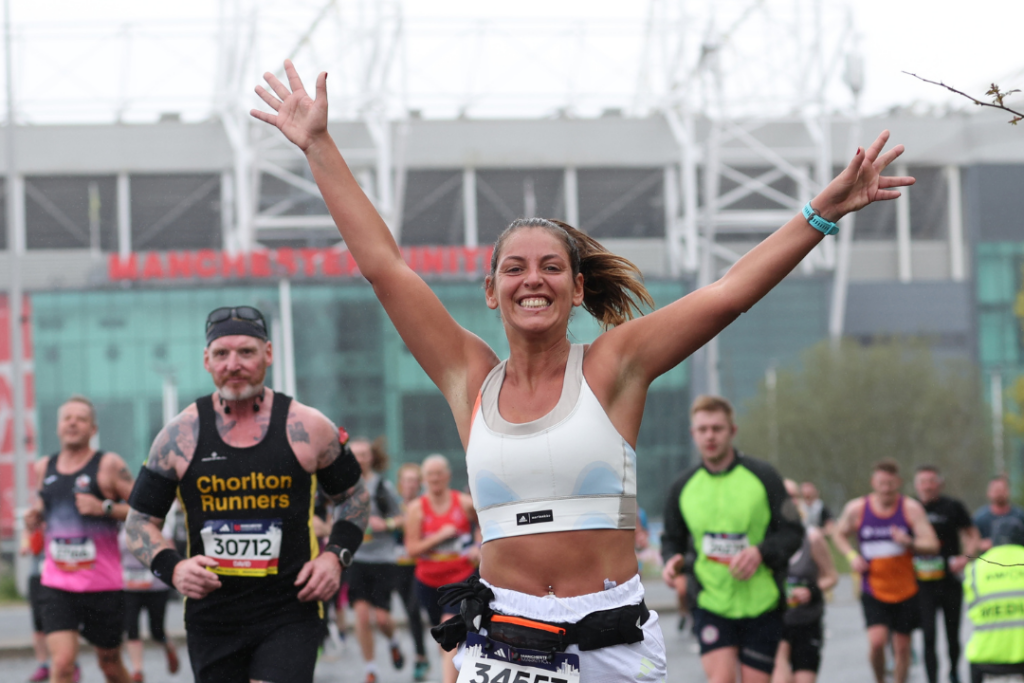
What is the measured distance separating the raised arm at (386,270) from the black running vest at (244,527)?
1.88 m

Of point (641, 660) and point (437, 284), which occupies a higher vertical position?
point (437, 284)

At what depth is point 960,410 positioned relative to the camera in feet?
148

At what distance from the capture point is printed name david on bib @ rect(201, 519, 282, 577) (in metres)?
5.13

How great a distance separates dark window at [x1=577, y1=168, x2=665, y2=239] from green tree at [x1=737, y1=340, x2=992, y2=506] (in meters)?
14.2

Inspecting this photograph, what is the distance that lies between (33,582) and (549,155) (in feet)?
161

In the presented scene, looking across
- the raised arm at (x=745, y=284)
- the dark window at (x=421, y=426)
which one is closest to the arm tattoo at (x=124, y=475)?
the raised arm at (x=745, y=284)

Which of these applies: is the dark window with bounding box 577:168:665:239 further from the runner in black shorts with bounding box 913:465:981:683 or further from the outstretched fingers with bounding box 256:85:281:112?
the outstretched fingers with bounding box 256:85:281:112

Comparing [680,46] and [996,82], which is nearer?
[996,82]

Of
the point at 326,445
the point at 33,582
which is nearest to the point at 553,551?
the point at 326,445

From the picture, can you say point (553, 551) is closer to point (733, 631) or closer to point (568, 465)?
point (568, 465)

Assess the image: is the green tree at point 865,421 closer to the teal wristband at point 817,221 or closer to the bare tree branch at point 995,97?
the teal wristband at point 817,221

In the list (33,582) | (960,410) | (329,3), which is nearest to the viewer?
(33,582)

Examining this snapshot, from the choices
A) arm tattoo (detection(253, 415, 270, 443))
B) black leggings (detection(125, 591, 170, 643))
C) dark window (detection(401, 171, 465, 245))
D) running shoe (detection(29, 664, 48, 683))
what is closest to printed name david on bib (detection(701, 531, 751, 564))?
arm tattoo (detection(253, 415, 270, 443))

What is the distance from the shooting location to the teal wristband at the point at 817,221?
3.19 meters
